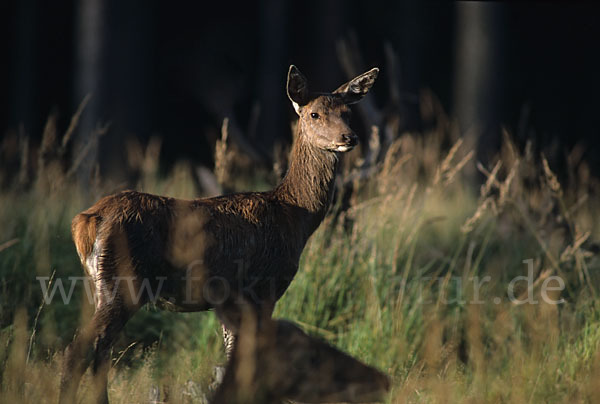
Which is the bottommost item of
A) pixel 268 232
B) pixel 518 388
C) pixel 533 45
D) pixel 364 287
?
pixel 518 388

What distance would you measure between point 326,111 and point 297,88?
19cm

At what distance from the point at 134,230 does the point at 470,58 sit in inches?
272

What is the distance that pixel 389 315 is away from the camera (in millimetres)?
4668

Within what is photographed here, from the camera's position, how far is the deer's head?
370cm

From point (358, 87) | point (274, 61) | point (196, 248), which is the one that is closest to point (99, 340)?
point (196, 248)

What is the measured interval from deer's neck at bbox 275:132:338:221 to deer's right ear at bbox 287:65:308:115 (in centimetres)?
20

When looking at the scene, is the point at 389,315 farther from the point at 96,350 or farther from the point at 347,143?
the point at 96,350

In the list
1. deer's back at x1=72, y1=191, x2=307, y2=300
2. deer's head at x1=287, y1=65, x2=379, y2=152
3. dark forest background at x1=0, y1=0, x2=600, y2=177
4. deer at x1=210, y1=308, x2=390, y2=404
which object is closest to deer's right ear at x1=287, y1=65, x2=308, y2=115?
deer's head at x1=287, y1=65, x2=379, y2=152

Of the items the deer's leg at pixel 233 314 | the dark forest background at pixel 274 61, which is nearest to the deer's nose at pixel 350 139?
the deer's leg at pixel 233 314

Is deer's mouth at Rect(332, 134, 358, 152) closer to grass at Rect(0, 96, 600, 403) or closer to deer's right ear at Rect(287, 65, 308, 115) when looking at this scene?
deer's right ear at Rect(287, 65, 308, 115)

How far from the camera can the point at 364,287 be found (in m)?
4.79

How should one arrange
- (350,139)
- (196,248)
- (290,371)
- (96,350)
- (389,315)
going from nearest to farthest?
(290,371) < (96,350) < (196,248) < (350,139) < (389,315)

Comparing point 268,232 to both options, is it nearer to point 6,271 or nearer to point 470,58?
point 6,271

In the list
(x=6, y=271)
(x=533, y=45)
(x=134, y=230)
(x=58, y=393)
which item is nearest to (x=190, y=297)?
(x=134, y=230)
